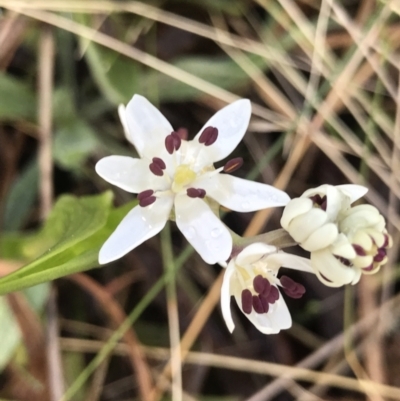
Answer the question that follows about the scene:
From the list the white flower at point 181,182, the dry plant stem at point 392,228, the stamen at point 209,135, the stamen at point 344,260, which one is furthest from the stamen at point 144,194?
the dry plant stem at point 392,228

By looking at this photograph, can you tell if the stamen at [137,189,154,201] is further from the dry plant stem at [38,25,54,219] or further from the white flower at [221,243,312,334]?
the dry plant stem at [38,25,54,219]

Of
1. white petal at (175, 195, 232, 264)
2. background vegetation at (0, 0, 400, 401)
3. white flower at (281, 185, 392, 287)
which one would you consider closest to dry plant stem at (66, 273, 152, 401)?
background vegetation at (0, 0, 400, 401)

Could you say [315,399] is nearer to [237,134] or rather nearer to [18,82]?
[237,134]

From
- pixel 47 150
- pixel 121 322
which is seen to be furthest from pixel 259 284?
pixel 47 150

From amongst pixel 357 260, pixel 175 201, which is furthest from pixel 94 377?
pixel 357 260

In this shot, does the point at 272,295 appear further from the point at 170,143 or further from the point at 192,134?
the point at 192,134
